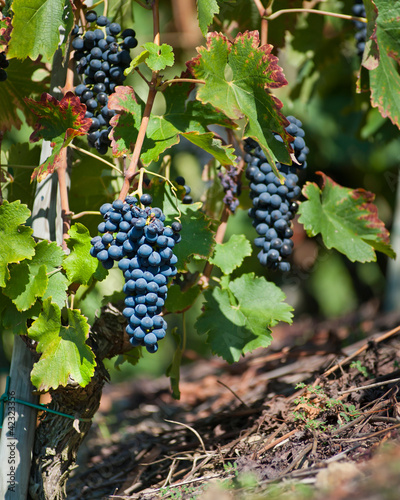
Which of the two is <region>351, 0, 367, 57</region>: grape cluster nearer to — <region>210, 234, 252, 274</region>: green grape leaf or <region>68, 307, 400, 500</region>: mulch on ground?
<region>210, 234, 252, 274</region>: green grape leaf

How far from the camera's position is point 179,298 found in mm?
1355

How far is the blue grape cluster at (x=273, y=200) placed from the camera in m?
1.32

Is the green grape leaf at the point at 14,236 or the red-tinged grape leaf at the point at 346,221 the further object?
the red-tinged grape leaf at the point at 346,221

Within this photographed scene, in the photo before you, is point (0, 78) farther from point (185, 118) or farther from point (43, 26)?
point (185, 118)

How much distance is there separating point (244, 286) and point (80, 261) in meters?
0.47

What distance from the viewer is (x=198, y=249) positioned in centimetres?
123

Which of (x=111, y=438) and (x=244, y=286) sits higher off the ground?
(x=244, y=286)

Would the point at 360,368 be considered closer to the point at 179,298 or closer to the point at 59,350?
the point at 179,298

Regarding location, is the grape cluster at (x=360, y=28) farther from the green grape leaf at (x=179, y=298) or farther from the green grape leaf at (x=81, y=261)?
the green grape leaf at (x=81, y=261)

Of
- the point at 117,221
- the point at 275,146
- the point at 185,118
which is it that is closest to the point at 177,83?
the point at 185,118

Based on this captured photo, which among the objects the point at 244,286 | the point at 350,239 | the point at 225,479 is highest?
the point at 350,239

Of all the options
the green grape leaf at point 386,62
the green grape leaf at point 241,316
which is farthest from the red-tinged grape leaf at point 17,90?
the green grape leaf at point 386,62

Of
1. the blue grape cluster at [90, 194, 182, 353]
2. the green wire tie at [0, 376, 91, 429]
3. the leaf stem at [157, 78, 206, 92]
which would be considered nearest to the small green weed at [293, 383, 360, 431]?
the blue grape cluster at [90, 194, 182, 353]

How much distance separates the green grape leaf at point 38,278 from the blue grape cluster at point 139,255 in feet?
0.47
